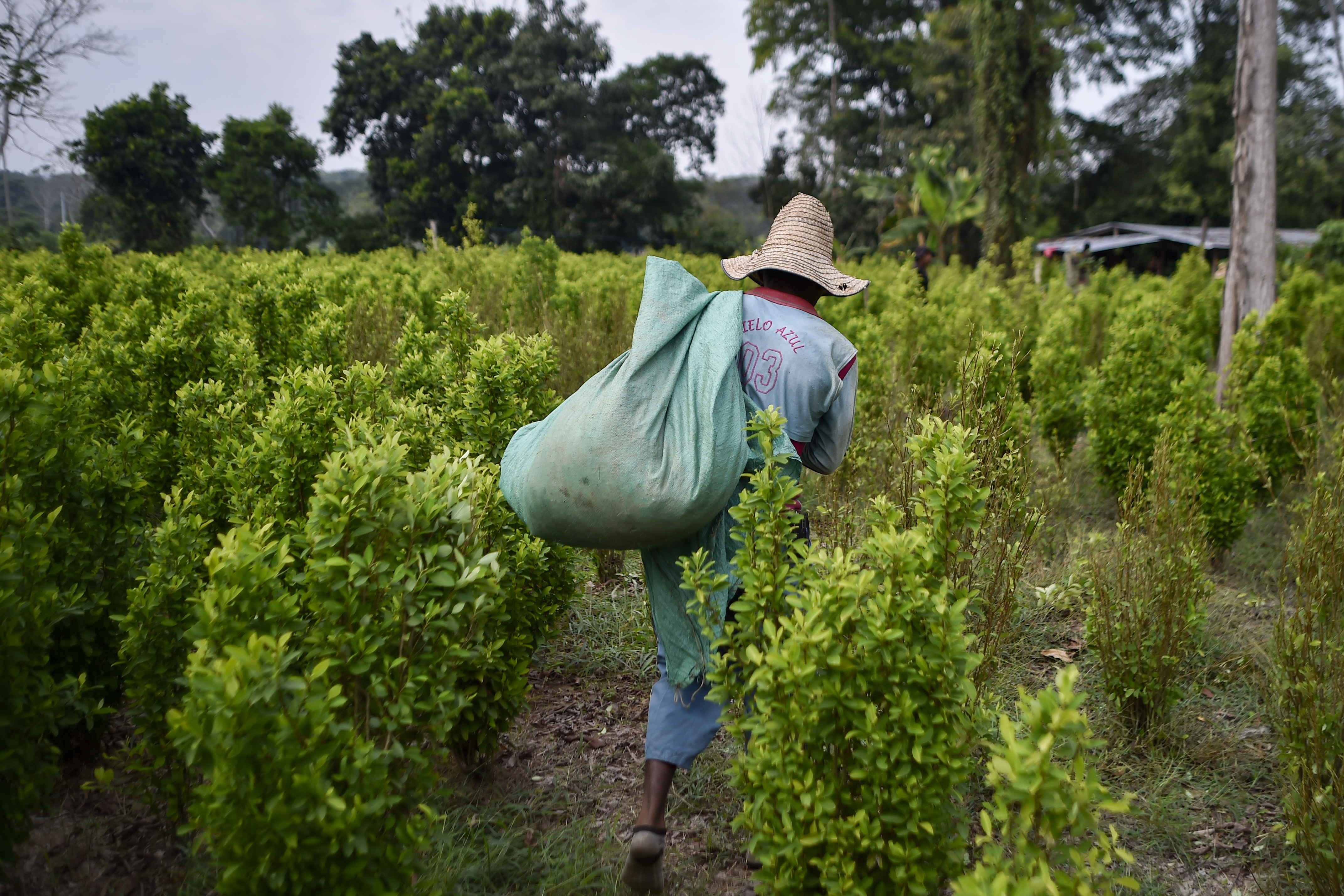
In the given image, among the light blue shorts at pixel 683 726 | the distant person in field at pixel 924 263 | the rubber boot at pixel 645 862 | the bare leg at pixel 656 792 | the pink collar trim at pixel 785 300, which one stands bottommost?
the rubber boot at pixel 645 862

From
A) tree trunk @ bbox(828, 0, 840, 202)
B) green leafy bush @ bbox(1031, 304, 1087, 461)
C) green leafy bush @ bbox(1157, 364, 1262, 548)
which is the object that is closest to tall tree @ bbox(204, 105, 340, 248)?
tree trunk @ bbox(828, 0, 840, 202)

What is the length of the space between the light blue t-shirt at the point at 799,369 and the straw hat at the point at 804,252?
0.32 ft

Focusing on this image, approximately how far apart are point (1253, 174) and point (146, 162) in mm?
29483

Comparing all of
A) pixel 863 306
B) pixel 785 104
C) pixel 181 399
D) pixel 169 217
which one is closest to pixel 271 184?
pixel 169 217

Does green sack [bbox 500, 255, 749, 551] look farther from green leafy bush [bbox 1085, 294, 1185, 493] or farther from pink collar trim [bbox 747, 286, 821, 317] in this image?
green leafy bush [bbox 1085, 294, 1185, 493]

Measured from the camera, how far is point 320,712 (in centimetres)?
140

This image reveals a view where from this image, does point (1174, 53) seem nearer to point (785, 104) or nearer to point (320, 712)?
point (785, 104)

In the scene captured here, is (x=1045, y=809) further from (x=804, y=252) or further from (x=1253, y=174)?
(x=1253, y=174)

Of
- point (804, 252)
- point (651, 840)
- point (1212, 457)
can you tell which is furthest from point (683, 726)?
point (1212, 457)

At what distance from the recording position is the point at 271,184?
28.2m

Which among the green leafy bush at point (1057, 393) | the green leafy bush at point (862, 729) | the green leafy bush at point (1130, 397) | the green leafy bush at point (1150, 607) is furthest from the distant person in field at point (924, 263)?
the green leafy bush at point (862, 729)

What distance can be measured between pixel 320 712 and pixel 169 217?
1202 inches

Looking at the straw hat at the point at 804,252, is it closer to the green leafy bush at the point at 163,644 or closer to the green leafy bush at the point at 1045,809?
the green leafy bush at the point at 1045,809

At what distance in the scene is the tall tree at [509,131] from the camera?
91.9ft
